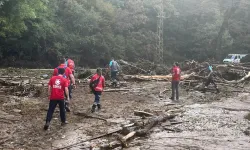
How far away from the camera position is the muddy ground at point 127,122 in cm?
760

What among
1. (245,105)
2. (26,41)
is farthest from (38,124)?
(26,41)

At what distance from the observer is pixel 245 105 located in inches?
540

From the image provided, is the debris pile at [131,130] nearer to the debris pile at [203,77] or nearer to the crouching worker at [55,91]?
the crouching worker at [55,91]

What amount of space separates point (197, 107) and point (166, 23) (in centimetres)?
3821

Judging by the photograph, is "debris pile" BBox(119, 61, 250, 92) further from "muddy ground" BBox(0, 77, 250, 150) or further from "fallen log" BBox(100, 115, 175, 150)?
"fallen log" BBox(100, 115, 175, 150)

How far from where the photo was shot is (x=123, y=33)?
45531 millimetres

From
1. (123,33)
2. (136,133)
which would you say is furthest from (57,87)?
(123,33)

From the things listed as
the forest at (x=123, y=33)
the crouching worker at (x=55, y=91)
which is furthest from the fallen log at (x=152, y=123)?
the forest at (x=123, y=33)

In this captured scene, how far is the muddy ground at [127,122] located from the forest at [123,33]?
76.8ft

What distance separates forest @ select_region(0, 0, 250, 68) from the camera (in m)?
37.0

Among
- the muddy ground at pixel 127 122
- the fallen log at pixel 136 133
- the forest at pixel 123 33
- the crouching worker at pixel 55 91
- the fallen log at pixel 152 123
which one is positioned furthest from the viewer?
the forest at pixel 123 33

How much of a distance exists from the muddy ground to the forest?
23408 mm

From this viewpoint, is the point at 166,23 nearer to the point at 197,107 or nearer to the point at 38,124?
the point at 197,107

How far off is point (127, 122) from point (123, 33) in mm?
36625
